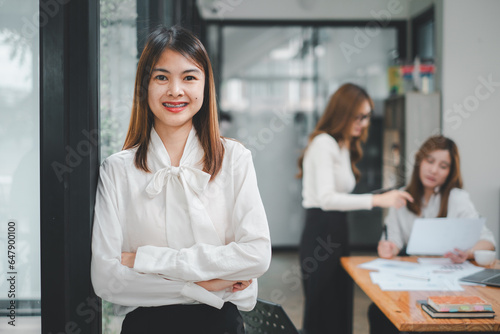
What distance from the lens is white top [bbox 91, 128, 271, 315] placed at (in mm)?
1242

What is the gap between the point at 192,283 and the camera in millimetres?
1260

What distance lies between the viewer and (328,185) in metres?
2.60

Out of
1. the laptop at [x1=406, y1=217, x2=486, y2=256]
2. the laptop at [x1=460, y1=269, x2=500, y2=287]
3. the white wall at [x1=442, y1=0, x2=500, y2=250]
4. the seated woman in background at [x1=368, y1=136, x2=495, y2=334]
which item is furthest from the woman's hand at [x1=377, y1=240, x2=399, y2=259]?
the white wall at [x1=442, y1=0, x2=500, y2=250]

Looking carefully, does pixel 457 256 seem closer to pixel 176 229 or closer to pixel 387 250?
pixel 387 250

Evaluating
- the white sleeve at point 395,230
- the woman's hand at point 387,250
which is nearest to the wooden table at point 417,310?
the woman's hand at point 387,250

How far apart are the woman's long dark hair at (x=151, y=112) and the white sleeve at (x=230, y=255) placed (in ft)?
0.47

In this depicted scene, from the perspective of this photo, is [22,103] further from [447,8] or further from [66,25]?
[447,8]

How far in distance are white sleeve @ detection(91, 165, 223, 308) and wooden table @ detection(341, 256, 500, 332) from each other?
0.67m

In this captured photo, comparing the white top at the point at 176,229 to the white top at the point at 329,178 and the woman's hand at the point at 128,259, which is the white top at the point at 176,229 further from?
the white top at the point at 329,178

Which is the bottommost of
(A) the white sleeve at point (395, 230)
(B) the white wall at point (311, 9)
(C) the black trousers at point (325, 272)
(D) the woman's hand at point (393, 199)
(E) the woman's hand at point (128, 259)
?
(C) the black trousers at point (325, 272)

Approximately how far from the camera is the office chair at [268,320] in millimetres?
1570

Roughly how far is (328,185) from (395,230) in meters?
0.43

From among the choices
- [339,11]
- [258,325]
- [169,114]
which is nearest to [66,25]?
[169,114]

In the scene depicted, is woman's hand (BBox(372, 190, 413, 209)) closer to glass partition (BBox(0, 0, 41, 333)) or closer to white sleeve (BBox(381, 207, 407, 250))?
white sleeve (BBox(381, 207, 407, 250))
